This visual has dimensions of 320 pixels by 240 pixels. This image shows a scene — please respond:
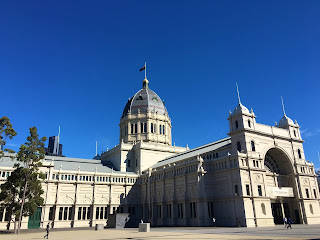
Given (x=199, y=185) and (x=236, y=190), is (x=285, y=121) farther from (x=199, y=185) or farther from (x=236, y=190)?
(x=199, y=185)

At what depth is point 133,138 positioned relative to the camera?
316 feet

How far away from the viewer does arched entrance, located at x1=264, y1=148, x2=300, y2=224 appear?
61.6 m

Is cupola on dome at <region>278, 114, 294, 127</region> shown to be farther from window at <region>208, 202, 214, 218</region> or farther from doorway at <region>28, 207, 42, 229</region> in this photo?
doorway at <region>28, 207, 42, 229</region>

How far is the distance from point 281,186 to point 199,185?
20.8m

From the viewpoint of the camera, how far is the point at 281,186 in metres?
64.9

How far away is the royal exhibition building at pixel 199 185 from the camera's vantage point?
5694cm

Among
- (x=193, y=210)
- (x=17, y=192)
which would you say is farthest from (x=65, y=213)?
(x=193, y=210)

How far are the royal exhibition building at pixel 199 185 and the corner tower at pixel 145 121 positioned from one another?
5.99 meters

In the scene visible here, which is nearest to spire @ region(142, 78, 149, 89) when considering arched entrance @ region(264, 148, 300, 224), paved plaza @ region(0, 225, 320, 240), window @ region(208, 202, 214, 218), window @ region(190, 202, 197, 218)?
arched entrance @ region(264, 148, 300, 224)

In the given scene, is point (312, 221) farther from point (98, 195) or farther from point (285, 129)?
point (98, 195)

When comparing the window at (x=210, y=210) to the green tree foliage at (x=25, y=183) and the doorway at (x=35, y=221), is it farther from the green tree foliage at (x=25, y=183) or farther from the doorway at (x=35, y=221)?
the doorway at (x=35, y=221)

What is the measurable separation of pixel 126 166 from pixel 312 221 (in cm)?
5325

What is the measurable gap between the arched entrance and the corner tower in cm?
3960

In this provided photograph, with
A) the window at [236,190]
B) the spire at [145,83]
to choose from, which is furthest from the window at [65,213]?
the spire at [145,83]
